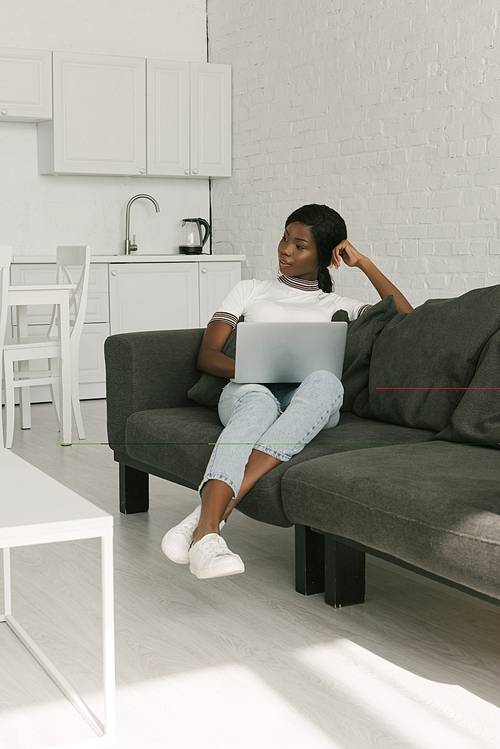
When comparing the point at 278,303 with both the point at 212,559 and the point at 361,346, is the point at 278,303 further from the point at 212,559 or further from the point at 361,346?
the point at 212,559

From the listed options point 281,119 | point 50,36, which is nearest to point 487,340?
point 281,119

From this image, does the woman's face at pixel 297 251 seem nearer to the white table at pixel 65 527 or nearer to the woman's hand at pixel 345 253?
the woman's hand at pixel 345 253

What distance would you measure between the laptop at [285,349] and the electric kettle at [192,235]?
388 cm

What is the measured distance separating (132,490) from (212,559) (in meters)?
1.08

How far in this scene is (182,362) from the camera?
9.59 feet

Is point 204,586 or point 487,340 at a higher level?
point 487,340

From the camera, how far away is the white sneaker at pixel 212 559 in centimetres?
198

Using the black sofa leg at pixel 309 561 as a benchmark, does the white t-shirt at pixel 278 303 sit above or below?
above

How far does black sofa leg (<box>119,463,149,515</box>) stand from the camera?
3010mm

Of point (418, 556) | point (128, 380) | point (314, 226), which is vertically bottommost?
point (418, 556)

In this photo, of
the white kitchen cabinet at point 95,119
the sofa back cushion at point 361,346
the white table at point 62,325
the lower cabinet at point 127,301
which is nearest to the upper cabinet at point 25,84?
the white kitchen cabinet at point 95,119

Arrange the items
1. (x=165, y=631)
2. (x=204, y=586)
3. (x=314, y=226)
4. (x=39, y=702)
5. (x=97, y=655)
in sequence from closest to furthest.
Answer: (x=39, y=702) → (x=97, y=655) → (x=165, y=631) → (x=204, y=586) → (x=314, y=226)

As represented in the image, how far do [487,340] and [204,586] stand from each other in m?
1.03

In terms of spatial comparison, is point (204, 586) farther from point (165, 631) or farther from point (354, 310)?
point (354, 310)
